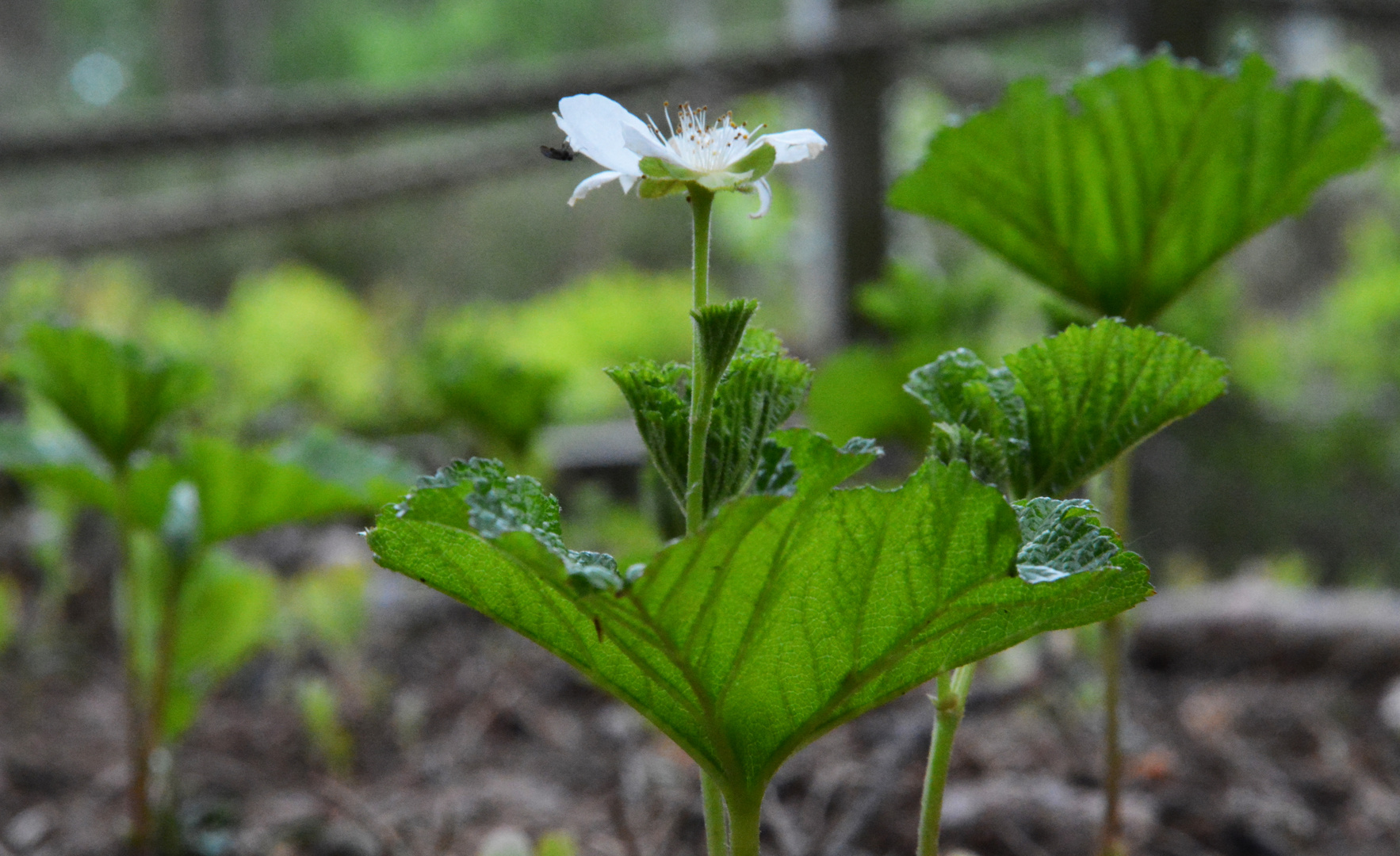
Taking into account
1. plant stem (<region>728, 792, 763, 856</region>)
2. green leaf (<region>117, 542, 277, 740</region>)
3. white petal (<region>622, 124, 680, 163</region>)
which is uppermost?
white petal (<region>622, 124, 680, 163</region>)

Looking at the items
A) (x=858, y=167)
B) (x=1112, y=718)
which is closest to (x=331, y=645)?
(x=1112, y=718)

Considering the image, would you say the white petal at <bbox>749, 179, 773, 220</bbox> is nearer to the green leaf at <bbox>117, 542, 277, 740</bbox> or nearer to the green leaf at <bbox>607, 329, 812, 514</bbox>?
the green leaf at <bbox>607, 329, 812, 514</bbox>

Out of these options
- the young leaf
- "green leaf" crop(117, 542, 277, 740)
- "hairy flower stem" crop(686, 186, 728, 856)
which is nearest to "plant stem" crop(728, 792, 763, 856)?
"hairy flower stem" crop(686, 186, 728, 856)

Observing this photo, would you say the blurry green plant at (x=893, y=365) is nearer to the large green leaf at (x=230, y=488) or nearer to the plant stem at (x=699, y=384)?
the large green leaf at (x=230, y=488)

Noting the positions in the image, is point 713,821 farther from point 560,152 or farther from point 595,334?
point 595,334

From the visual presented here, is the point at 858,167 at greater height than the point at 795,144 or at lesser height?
greater
